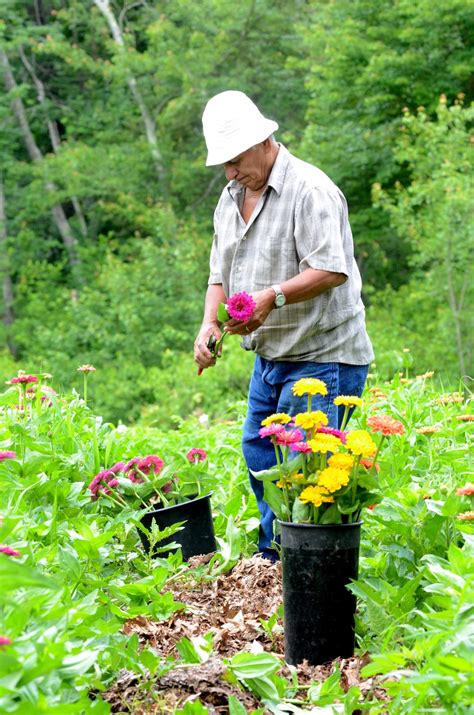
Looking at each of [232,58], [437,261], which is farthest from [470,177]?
[232,58]

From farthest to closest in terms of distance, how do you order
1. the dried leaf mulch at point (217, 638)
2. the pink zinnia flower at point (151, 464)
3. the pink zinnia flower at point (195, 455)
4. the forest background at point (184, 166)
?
the forest background at point (184, 166)
the pink zinnia flower at point (195, 455)
the pink zinnia flower at point (151, 464)
the dried leaf mulch at point (217, 638)

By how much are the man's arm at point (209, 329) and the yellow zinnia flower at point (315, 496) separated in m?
1.03

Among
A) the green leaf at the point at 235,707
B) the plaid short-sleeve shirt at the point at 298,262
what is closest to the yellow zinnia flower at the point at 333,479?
the green leaf at the point at 235,707

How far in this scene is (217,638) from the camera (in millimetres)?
3271

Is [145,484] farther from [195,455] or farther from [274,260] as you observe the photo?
[274,260]

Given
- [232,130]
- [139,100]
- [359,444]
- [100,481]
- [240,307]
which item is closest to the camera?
[359,444]

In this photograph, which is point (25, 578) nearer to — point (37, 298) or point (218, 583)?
point (218, 583)

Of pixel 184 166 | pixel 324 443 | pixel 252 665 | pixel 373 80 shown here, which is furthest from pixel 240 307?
pixel 184 166

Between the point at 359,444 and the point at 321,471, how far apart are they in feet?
0.53

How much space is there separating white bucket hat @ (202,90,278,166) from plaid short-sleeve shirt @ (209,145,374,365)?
0.18m

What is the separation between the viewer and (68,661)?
6.91 ft

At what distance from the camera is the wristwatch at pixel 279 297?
3.64 m

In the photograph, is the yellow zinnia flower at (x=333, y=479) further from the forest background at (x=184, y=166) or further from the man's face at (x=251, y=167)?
the forest background at (x=184, y=166)

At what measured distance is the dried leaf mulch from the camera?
9.14ft
